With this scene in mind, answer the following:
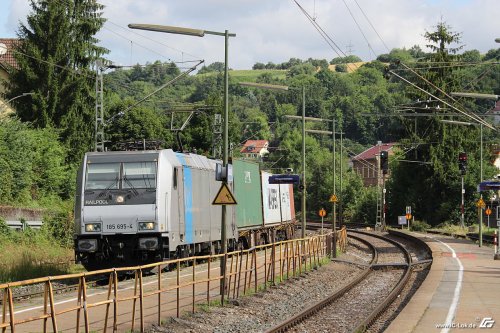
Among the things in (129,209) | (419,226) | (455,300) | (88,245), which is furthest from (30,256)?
(419,226)

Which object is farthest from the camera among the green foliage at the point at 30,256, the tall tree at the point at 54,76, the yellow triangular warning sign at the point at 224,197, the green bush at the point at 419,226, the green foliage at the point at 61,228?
the green bush at the point at 419,226

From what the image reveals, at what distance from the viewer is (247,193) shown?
3931 cm

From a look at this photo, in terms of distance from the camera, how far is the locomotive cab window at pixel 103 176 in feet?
81.3

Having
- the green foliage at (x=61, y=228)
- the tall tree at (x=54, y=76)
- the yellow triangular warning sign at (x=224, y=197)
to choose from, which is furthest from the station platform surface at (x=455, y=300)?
the tall tree at (x=54, y=76)

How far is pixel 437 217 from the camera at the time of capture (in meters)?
77.3

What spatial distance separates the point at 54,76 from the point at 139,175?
29823 mm

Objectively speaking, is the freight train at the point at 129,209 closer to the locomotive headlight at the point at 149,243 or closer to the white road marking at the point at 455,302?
the locomotive headlight at the point at 149,243

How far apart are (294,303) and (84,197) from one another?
7.02 m

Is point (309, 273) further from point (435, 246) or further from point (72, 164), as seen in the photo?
point (72, 164)

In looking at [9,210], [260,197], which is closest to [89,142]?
[260,197]

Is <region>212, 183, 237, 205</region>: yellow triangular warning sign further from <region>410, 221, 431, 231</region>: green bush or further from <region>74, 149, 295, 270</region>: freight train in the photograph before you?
<region>410, 221, 431, 231</region>: green bush

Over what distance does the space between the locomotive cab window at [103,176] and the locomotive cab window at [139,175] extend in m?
0.23

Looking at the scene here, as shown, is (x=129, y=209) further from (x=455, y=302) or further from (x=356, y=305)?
(x=455, y=302)

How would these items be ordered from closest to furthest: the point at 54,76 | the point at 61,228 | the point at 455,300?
the point at 455,300, the point at 61,228, the point at 54,76
